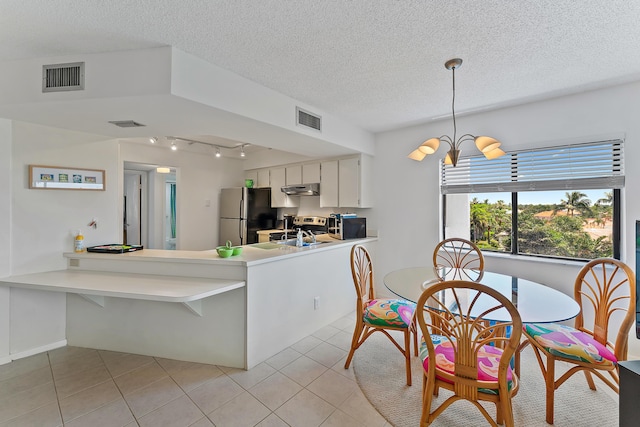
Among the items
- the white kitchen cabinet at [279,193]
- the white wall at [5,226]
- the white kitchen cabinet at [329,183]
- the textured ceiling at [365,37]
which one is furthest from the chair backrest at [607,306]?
the white wall at [5,226]

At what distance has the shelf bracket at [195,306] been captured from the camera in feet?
7.38

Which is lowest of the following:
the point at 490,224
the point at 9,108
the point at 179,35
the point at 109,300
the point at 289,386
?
the point at 289,386

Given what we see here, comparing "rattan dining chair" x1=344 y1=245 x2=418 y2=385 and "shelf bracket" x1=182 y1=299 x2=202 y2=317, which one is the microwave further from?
"shelf bracket" x1=182 y1=299 x2=202 y2=317

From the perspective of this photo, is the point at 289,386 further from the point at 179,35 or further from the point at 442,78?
the point at 442,78

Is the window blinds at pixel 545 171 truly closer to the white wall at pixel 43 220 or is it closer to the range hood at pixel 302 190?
the range hood at pixel 302 190

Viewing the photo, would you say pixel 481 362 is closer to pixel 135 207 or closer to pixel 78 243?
pixel 78 243

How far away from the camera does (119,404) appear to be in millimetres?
1863

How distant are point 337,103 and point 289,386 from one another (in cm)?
264

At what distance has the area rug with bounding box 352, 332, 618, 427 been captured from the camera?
1715 mm

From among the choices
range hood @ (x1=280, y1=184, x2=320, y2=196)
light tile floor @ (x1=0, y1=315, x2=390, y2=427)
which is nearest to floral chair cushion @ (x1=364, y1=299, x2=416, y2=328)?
light tile floor @ (x1=0, y1=315, x2=390, y2=427)

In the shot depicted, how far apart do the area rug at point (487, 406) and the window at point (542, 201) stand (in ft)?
4.03

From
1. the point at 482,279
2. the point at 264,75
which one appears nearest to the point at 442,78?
the point at 264,75

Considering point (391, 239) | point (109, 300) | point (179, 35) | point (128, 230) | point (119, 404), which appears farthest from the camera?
point (128, 230)

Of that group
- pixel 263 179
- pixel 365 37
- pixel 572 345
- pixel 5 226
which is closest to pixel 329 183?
pixel 263 179
